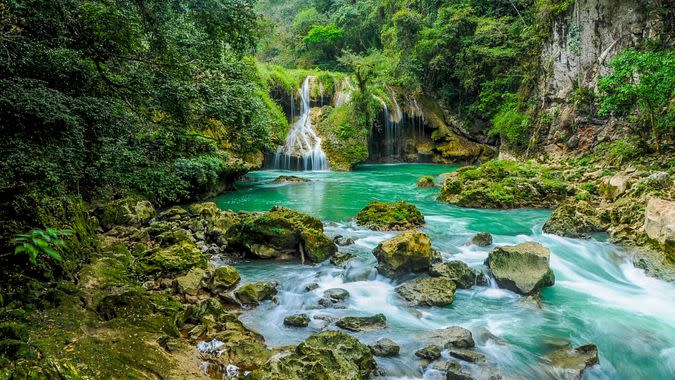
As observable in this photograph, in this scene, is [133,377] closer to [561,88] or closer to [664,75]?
[664,75]

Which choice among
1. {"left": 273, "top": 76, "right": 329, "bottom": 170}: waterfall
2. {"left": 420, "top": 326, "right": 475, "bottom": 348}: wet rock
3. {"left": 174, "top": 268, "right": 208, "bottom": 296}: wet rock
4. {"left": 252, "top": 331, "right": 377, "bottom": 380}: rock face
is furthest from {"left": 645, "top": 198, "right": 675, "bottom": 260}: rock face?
{"left": 273, "top": 76, "right": 329, "bottom": 170}: waterfall

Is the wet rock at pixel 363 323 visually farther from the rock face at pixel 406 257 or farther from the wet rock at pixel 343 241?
the wet rock at pixel 343 241

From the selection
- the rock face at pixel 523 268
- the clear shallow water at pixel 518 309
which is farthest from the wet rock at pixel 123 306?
the rock face at pixel 523 268

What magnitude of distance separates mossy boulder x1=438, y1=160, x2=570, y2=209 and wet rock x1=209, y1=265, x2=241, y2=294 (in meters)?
8.34

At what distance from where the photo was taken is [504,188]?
12570 mm

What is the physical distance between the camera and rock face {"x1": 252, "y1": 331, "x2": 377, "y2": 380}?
3.52 meters

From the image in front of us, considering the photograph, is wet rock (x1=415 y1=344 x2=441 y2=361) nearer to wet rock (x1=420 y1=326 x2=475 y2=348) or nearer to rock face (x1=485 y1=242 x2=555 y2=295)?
wet rock (x1=420 y1=326 x2=475 y2=348)

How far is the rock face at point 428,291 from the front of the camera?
18.8 ft

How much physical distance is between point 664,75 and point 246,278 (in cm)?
1083

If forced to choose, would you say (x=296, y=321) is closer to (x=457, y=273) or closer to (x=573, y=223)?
(x=457, y=273)

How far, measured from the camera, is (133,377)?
3.22 metres

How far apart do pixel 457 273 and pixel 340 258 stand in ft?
6.96

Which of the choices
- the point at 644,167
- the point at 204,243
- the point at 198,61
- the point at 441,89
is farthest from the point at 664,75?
the point at 441,89

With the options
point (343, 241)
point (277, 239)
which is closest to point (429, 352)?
point (277, 239)
